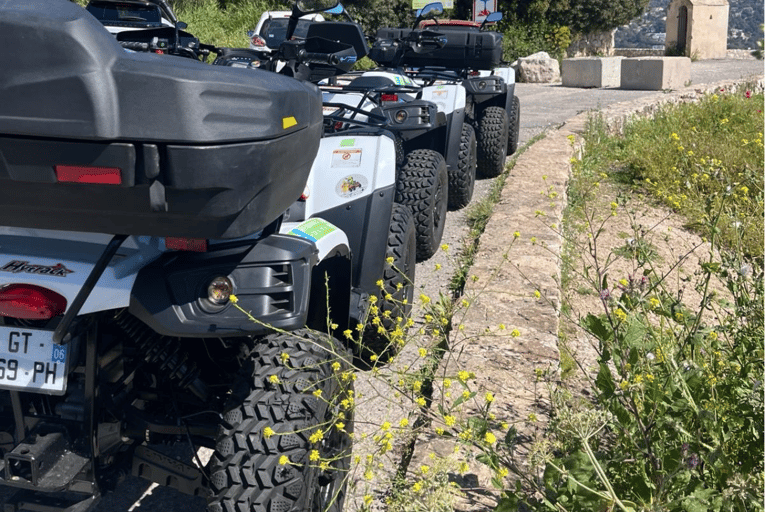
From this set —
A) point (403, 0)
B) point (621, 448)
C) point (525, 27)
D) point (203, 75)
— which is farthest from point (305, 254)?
point (525, 27)

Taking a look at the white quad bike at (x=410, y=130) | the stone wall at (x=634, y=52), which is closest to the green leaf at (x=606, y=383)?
the white quad bike at (x=410, y=130)

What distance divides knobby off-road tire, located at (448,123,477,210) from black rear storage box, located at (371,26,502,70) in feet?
6.49

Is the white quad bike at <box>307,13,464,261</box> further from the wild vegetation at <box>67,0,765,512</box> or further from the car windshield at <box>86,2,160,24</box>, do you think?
the wild vegetation at <box>67,0,765,512</box>

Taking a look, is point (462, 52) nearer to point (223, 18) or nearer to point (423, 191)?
point (423, 191)

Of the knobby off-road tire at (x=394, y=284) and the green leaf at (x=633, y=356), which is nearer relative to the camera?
the green leaf at (x=633, y=356)

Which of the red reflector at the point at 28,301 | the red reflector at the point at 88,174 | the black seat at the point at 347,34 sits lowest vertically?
the red reflector at the point at 28,301

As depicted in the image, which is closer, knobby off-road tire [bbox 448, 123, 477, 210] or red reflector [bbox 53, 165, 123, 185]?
red reflector [bbox 53, 165, 123, 185]

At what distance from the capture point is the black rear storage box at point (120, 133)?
1705 millimetres

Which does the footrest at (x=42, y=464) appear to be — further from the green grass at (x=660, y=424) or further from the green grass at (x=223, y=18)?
the green grass at (x=223, y=18)

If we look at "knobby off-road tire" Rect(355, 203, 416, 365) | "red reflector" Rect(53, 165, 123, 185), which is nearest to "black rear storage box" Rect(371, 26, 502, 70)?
"knobby off-road tire" Rect(355, 203, 416, 365)

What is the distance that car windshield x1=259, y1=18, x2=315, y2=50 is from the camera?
4305 millimetres

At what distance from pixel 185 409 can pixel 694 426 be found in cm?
142

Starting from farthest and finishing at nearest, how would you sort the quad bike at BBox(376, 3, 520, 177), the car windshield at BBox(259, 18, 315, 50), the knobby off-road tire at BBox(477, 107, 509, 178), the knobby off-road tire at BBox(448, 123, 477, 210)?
1. the knobby off-road tire at BBox(477, 107, 509, 178)
2. the quad bike at BBox(376, 3, 520, 177)
3. the knobby off-road tire at BBox(448, 123, 477, 210)
4. the car windshield at BBox(259, 18, 315, 50)

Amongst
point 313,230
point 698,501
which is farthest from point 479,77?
point 698,501
